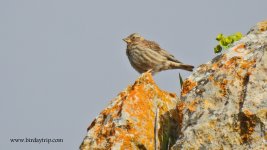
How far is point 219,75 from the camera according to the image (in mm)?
5281

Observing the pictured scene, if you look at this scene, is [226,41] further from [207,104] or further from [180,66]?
[180,66]

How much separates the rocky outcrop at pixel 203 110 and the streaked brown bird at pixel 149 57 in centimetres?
594

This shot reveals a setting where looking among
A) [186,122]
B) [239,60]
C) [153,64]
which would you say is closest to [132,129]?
[186,122]

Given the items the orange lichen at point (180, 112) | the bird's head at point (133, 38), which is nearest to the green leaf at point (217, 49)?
the orange lichen at point (180, 112)

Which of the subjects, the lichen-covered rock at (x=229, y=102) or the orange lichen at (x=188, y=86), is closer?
the lichen-covered rock at (x=229, y=102)

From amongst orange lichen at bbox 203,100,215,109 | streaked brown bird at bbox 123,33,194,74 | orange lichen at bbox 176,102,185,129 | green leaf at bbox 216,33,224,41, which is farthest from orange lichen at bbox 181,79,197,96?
streaked brown bird at bbox 123,33,194,74

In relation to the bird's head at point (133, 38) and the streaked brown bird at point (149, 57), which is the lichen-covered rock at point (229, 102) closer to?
the streaked brown bird at point (149, 57)

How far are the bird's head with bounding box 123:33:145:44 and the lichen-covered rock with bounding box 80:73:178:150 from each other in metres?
6.99

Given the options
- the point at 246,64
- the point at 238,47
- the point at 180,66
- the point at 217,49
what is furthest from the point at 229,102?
the point at 180,66

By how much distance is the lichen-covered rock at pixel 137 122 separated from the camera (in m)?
5.57

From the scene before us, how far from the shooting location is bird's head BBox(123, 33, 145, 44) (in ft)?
43.6

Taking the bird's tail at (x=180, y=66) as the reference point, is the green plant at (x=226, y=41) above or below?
below

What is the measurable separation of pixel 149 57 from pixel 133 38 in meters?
1.04

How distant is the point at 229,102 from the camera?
4.96 m
